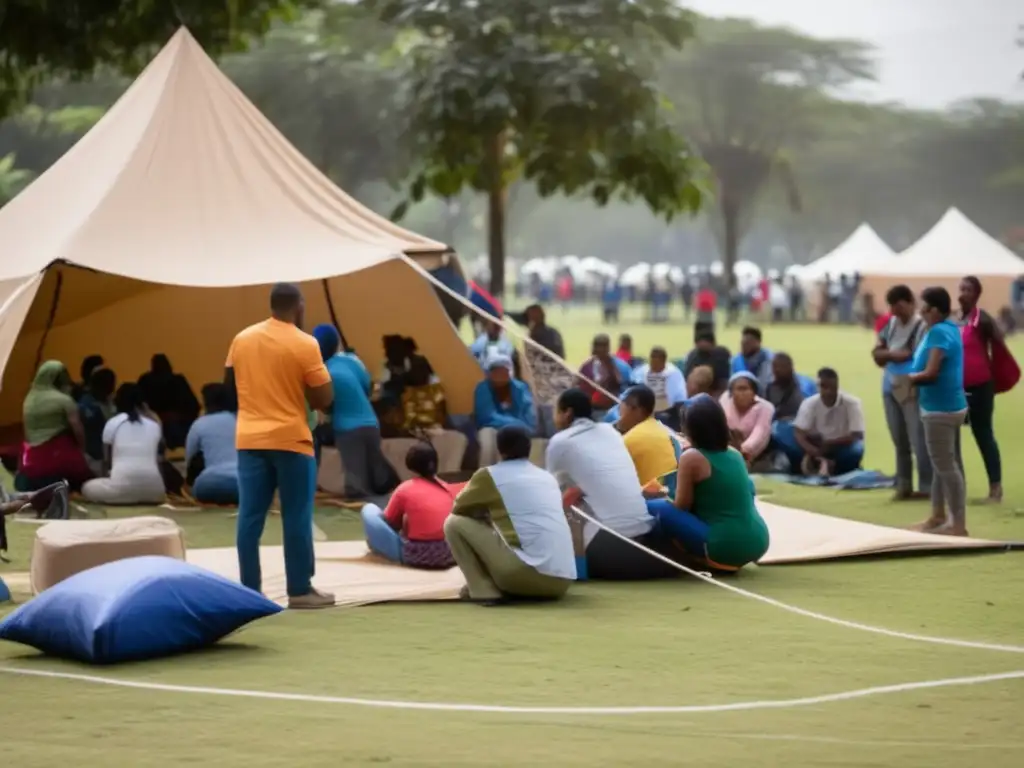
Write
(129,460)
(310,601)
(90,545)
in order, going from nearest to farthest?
1. (310,601)
2. (90,545)
3. (129,460)

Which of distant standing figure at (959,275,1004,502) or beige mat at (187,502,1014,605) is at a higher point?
distant standing figure at (959,275,1004,502)

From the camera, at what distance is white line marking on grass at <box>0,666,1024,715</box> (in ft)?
22.4

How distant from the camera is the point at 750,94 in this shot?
212 feet

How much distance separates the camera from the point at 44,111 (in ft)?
164

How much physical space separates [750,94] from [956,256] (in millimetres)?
19725

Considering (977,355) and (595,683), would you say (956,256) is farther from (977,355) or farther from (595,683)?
(595,683)

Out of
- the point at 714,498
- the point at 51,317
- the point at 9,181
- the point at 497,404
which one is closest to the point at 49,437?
the point at 51,317

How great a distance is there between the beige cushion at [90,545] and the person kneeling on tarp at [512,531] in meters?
1.42

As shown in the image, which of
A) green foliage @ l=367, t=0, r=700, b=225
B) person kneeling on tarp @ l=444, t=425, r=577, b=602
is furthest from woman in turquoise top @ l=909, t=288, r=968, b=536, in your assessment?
green foliage @ l=367, t=0, r=700, b=225

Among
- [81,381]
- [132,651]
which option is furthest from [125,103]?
[132,651]

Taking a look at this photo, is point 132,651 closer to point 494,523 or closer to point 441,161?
point 494,523

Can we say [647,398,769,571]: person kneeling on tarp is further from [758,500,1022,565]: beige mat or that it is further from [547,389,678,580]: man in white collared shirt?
[758,500,1022,565]: beige mat

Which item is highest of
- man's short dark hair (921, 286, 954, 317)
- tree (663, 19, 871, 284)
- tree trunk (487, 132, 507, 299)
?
tree (663, 19, 871, 284)

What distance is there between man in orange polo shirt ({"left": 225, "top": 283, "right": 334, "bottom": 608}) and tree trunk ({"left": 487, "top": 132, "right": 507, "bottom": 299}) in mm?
11882
